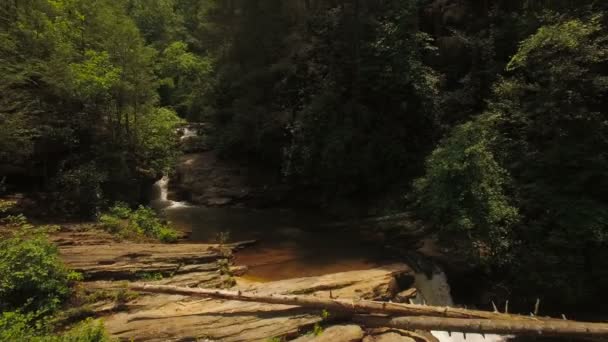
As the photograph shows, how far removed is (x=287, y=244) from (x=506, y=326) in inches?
347

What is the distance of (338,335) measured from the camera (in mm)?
6930

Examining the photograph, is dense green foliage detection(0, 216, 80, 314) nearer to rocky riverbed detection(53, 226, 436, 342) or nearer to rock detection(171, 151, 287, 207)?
rocky riverbed detection(53, 226, 436, 342)

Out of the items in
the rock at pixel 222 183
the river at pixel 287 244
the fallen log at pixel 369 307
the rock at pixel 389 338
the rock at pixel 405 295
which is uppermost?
the rock at pixel 222 183

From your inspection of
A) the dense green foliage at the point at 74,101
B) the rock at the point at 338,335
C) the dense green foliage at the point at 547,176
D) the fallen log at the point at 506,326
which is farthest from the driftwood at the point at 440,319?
the dense green foliage at the point at 74,101

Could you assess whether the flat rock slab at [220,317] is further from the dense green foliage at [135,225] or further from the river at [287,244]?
the dense green foliage at [135,225]

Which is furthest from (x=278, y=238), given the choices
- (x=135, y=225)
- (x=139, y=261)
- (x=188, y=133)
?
(x=188, y=133)

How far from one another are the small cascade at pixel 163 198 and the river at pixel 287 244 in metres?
0.06

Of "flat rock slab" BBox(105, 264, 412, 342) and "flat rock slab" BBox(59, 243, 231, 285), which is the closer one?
"flat rock slab" BBox(105, 264, 412, 342)

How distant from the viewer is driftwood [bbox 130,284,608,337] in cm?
677

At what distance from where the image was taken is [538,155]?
36.2ft

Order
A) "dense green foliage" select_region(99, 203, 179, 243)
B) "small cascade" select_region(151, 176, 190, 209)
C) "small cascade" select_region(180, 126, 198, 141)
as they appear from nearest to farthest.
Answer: "dense green foliage" select_region(99, 203, 179, 243) < "small cascade" select_region(151, 176, 190, 209) < "small cascade" select_region(180, 126, 198, 141)

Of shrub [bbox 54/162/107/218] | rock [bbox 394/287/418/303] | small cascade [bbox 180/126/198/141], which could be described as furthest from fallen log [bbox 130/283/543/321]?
small cascade [bbox 180/126/198/141]

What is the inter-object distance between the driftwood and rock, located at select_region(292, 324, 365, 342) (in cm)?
34

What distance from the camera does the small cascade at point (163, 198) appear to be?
810 inches
